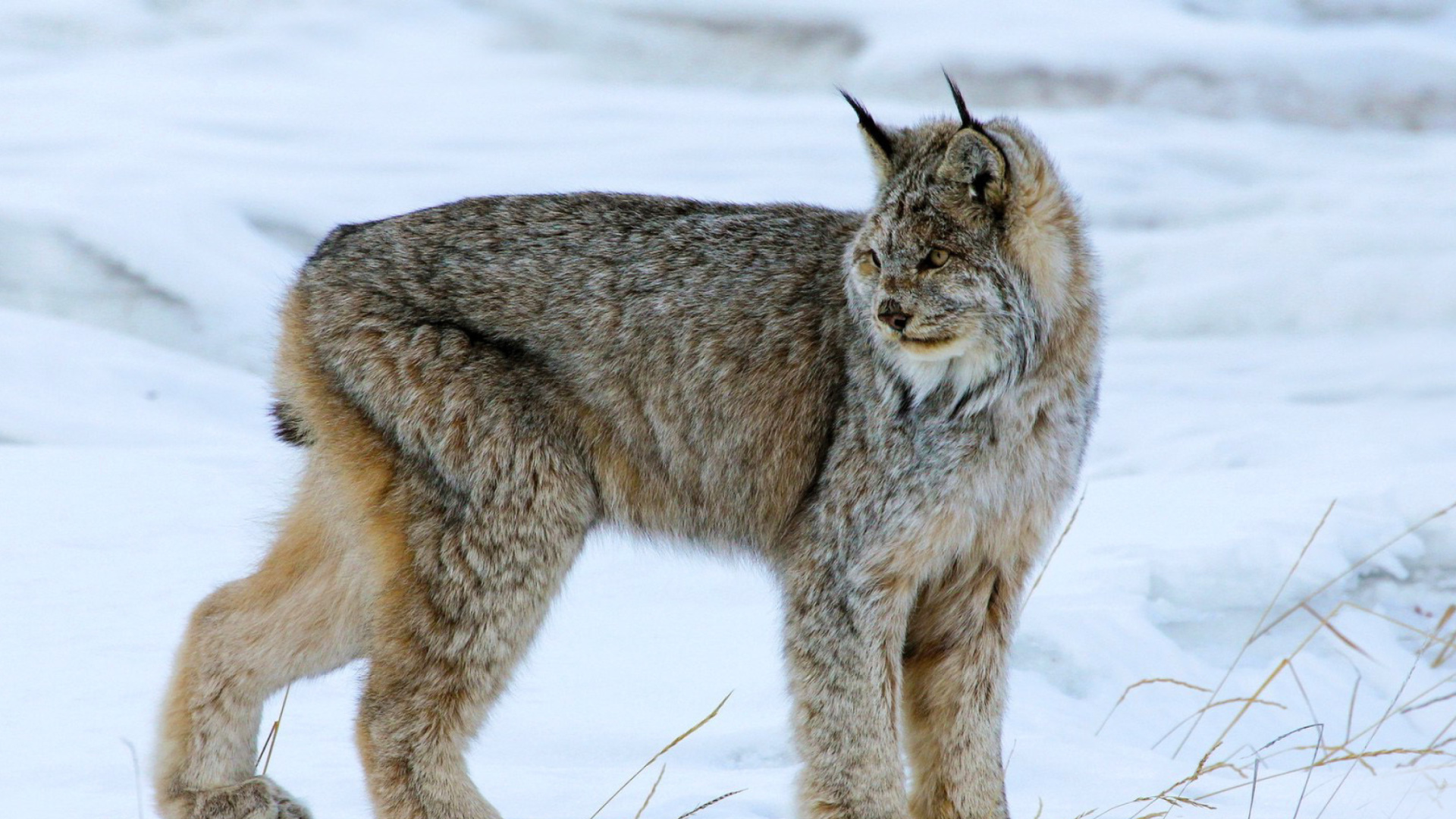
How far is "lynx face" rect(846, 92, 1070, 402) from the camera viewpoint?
327 centimetres

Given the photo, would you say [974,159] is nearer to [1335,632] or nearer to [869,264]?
[869,264]

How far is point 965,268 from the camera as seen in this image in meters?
3.29

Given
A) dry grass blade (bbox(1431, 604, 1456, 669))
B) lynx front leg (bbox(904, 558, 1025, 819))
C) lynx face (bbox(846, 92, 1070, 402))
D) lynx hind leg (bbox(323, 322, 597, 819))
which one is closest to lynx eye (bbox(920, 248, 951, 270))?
lynx face (bbox(846, 92, 1070, 402))

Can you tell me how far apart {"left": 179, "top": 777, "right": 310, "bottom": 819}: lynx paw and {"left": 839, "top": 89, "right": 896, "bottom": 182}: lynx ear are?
2.06m

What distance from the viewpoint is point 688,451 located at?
376 cm

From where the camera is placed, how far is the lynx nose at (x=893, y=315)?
326 cm

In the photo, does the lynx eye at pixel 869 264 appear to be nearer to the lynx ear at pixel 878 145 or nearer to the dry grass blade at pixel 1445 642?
the lynx ear at pixel 878 145

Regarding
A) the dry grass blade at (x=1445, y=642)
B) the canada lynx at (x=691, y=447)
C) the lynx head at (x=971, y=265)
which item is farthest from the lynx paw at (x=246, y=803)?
the dry grass blade at (x=1445, y=642)

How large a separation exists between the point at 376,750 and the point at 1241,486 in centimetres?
415

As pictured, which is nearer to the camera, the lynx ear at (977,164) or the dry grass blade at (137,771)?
the dry grass blade at (137,771)

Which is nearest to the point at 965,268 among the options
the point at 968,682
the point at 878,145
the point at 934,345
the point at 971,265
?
the point at 971,265

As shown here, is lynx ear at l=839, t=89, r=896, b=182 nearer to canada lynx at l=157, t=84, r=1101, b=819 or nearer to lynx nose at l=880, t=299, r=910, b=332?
canada lynx at l=157, t=84, r=1101, b=819

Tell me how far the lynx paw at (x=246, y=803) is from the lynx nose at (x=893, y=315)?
70.8 inches

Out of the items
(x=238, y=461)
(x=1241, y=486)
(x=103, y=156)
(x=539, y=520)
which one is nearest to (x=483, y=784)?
(x=539, y=520)
